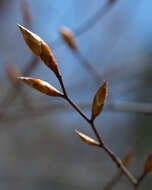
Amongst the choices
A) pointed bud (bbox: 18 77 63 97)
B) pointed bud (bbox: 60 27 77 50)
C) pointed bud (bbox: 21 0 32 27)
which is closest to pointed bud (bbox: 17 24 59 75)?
pointed bud (bbox: 18 77 63 97)

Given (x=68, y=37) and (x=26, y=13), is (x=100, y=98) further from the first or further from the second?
(x=26, y=13)

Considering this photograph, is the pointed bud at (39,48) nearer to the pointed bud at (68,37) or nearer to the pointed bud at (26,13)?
the pointed bud at (68,37)

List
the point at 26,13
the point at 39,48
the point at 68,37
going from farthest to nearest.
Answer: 1. the point at 26,13
2. the point at 68,37
3. the point at 39,48

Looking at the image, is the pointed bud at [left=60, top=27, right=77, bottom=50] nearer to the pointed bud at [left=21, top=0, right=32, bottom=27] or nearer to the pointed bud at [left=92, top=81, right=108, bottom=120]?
the pointed bud at [left=21, top=0, right=32, bottom=27]

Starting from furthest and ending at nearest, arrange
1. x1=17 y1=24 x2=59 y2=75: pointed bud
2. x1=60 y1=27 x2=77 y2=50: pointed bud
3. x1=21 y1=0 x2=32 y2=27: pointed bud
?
x1=21 y1=0 x2=32 y2=27: pointed bud
x1=60 y1=27 x2=77 y2=50: pointed bud
x1=17 y1=24 x2=59 y2=75: pointed bud

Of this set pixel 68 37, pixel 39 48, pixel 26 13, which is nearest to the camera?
pixel 39 48

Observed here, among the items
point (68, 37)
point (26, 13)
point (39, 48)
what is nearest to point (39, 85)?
point (39, 48)

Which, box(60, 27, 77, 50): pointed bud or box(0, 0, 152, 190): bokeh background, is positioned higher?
box(60, 27, 77, 50): pointed bud

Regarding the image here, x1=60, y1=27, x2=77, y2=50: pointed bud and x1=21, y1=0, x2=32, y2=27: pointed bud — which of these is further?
x1=21, y1=0, x2=32, y2=27: pointed bud

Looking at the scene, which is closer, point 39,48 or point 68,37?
point 39,48
